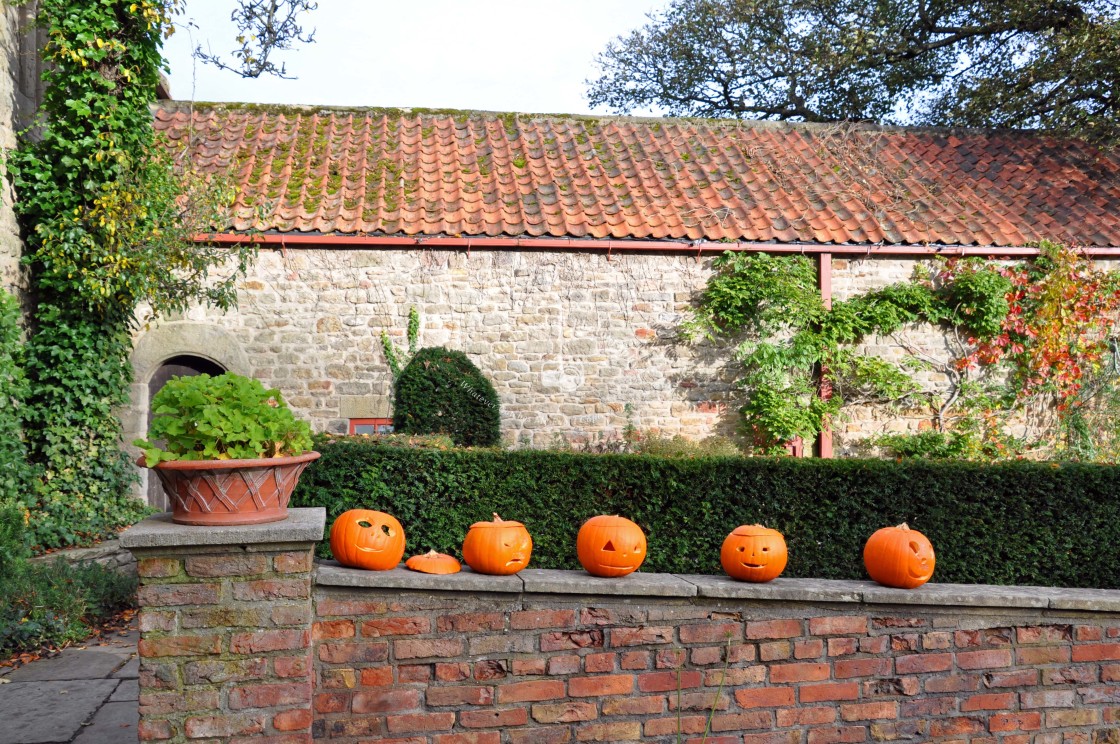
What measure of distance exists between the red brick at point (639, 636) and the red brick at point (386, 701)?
71 centimetres

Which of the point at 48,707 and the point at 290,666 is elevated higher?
the point at 290,666

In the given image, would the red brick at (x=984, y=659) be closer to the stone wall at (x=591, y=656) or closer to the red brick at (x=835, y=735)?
the stone wall at (x=591, y=656)

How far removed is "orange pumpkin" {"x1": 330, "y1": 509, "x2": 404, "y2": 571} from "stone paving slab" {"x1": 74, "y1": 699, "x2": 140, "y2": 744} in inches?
55.1

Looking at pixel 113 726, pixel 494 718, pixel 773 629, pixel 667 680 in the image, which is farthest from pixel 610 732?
pixel 113 726

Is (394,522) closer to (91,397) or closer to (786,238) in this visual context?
(91,397)

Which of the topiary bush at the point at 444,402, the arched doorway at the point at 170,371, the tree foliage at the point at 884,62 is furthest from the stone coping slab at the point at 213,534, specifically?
the tree foliage at the point at 884,62

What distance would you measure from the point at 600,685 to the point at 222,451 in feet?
4.98

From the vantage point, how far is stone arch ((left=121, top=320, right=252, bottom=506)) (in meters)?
8.83

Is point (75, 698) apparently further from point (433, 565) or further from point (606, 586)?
point (606, 586)

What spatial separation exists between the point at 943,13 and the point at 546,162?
8.61 m

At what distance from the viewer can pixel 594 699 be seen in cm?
305

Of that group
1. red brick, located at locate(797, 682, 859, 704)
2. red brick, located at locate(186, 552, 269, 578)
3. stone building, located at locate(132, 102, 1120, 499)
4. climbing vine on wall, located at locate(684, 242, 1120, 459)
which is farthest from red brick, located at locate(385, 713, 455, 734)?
climbing vine on wall, located at locate(684, 242, 1120, 459)

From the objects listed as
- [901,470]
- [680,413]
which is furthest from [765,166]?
[901,470]

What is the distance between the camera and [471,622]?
2998 millimetres
